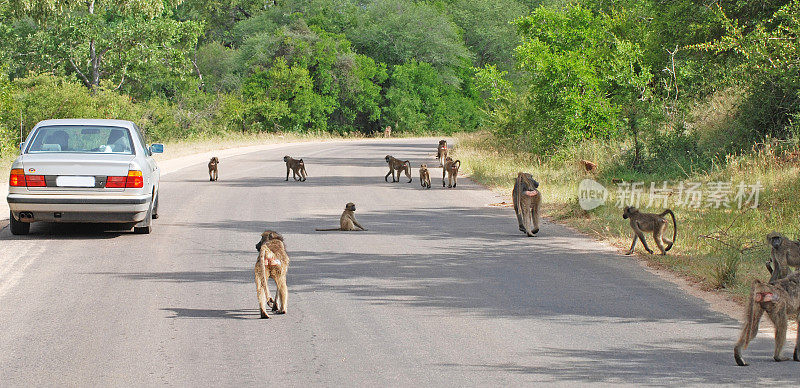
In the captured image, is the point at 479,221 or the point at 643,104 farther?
the point at 643,104

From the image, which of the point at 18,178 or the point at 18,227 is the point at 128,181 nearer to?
the point at 18,178

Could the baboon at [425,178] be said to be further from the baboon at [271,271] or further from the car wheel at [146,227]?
the baboon at [271,271]

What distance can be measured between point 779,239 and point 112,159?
8874mm

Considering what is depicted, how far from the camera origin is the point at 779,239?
26.8 ft

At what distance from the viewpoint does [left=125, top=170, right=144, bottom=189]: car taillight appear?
40.1ft

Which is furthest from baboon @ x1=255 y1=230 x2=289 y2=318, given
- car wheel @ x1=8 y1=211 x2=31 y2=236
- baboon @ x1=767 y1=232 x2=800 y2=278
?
car wheel @ x1=8 y1=211 x2=31 y2=236

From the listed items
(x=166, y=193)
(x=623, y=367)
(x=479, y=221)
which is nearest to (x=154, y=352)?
(x=623, y=367)

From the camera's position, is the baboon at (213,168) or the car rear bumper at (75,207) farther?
the baboon at (213,168)

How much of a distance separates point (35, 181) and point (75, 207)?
65cm

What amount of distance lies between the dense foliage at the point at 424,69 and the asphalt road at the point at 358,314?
31.7 feet

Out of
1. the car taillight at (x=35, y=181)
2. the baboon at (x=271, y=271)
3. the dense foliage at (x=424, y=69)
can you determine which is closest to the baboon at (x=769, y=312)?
the baboon at (x=271, y=271)

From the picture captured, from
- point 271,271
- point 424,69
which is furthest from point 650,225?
point 424,69

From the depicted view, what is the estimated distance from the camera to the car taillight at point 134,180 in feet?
40.1

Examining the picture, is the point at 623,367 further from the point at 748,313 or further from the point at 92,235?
the point at 92,235
